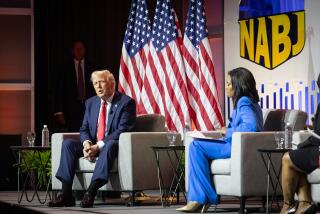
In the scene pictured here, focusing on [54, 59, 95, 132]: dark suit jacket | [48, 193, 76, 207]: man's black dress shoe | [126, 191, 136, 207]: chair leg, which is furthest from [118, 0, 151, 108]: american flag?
[48, 193, 76, 207]: man's black dress shoe

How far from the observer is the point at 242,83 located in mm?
6719

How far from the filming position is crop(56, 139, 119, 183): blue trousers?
749 cm

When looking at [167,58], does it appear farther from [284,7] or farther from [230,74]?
[230,74]

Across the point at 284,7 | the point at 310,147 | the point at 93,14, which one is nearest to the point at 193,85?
the point at 284,7

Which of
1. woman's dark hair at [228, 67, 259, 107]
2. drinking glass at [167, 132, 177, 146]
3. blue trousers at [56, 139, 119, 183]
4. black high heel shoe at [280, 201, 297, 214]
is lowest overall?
black high heel shoe at [280, 201, 297, 214]

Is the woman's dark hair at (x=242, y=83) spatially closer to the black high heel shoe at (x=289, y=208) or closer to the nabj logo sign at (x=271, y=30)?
the black high heel shoe at (x=289, y=208)

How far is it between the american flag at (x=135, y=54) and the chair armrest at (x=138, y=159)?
2220 mm

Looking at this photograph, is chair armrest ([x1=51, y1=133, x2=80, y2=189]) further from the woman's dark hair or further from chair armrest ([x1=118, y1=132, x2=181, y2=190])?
the woman's dark hair

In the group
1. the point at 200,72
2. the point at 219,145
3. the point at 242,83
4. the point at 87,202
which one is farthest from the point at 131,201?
the point at 200,72

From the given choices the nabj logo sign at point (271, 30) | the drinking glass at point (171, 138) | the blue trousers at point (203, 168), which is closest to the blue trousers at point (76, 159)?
the drinking glass at point (171, 138)

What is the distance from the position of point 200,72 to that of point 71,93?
86.2 inches

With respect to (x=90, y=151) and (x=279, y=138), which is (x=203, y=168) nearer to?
(x=279, y=138)

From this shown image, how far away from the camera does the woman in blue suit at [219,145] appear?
6664 mm

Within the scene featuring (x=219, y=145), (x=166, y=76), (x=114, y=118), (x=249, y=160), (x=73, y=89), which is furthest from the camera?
(x=73, y=89)
